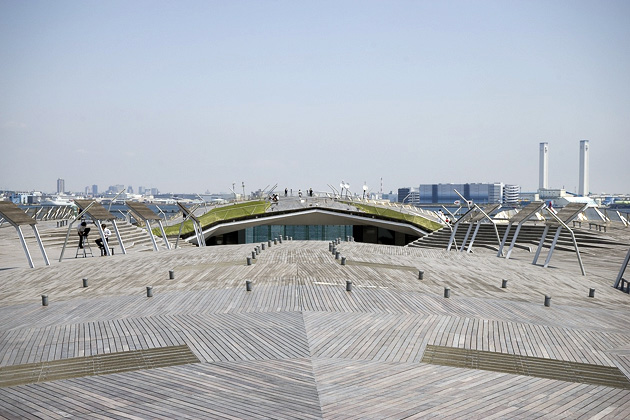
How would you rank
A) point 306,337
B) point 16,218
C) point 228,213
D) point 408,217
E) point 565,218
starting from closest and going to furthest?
point 306,337 < point 16,218 < point 565,218 < point 228,213 < point 408,217

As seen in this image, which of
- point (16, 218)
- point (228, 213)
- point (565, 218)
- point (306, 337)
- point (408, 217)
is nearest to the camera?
point (306, 337)

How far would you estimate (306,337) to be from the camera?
40.0 ft

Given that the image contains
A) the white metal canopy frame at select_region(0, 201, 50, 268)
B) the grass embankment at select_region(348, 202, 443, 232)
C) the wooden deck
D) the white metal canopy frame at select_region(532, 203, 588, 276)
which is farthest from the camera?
the grass embankment at select_region(348, 202, 443, 232)

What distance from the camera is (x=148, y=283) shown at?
1958 cm

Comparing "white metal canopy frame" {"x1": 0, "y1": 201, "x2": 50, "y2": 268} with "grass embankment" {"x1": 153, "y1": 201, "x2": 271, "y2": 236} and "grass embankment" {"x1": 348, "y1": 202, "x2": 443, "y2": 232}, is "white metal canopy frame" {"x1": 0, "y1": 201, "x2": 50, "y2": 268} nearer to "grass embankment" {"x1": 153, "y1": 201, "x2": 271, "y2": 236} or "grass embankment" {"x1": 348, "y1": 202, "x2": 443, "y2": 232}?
"grass embankment" {"x1": 153, "y1": 201, "x2": 271, "y2": 236}

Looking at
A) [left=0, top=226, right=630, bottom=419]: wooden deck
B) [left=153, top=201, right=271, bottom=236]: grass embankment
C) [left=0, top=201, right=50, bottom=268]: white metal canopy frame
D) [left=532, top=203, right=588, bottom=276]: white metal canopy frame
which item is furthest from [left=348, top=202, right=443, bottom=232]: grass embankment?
[left=0, top=201, right=50, bottom=268]: white metal canopy frame

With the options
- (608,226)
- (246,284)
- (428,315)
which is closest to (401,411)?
(428,315)

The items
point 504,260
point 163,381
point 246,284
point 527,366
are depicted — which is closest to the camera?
point 163,381

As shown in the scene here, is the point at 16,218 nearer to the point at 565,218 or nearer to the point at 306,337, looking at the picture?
the point at 306,337

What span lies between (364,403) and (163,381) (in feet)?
11.9

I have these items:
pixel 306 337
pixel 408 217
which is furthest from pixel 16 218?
pixel 408 217

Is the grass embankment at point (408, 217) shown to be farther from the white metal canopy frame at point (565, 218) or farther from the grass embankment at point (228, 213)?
the white metal canopy frame at point (565, 218)

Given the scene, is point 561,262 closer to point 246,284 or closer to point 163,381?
point 246,284

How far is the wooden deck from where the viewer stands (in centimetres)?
893
